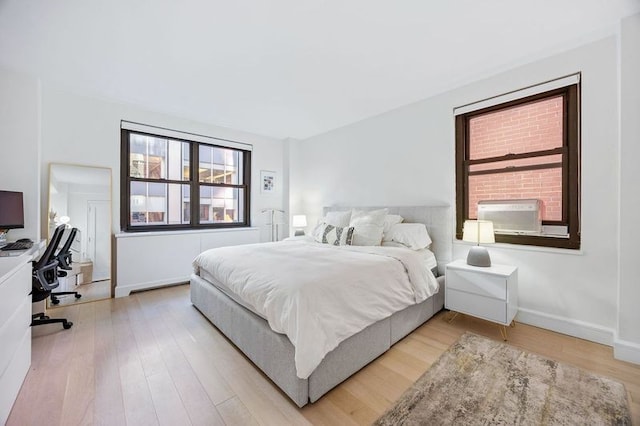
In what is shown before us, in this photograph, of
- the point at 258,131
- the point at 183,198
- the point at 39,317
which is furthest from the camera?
the point at 258,131

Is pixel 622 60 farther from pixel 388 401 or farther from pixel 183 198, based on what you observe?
pixel 183 198

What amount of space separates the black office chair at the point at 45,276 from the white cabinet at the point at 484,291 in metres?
3.67

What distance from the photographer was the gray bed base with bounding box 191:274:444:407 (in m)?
1.48

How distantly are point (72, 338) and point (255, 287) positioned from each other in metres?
1.86

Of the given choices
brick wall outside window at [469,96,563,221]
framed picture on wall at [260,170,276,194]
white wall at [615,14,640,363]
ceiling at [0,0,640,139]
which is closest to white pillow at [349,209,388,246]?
brick wall outside window at [469,96,563,221]

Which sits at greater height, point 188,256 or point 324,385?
point 188,256

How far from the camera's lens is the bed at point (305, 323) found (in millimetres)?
1447

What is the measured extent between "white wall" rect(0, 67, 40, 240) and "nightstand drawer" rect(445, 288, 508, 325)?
171 inches

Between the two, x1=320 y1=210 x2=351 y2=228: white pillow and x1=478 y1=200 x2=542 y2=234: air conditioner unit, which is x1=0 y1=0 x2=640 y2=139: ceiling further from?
x1=320 y1=210 x2=351 y2=228: white pillow

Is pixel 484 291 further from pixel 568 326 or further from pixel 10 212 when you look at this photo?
pixel 10 212

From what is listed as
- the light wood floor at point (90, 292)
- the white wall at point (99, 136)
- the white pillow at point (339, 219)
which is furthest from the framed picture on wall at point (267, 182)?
the light wood floor at point (90, 292)

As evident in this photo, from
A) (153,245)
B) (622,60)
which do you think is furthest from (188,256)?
(622,60)

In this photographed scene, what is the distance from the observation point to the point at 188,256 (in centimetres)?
379

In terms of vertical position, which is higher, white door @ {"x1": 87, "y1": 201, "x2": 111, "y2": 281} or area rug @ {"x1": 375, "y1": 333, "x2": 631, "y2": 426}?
white door @ {"x1": 87, "y1": 201, "x2": 111, "y2": 281}
